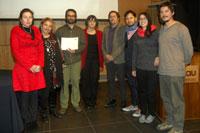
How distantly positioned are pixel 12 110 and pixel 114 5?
13.1 ft

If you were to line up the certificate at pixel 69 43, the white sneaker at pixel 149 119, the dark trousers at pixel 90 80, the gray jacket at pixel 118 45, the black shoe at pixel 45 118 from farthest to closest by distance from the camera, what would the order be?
the dark trousers at pixel 90 80 → the gray jacket at pixel 118 45 → the certificate at pixel 69 43 → the black shoe at pixel 45 118 → the white sneaker at pixel 149 119

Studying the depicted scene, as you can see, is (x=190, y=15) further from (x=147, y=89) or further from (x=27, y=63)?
(x=27, y=63)

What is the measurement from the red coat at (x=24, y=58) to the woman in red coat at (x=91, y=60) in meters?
1.02

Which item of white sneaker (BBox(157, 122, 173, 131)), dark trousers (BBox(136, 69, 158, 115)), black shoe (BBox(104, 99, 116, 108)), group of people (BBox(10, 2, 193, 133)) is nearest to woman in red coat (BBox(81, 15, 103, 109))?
group of people (BBox(10, 2, 193, 133))

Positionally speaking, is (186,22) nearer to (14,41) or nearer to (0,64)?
(14,41)

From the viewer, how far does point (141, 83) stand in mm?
3746

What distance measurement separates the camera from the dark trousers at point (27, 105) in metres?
3.49

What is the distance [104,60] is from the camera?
15.0 feet

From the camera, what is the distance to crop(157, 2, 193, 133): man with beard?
3.13 m

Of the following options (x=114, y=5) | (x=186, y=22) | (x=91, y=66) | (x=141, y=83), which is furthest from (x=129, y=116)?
(x=114, y=5)

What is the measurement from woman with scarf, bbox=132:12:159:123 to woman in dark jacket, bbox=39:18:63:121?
3.72ft

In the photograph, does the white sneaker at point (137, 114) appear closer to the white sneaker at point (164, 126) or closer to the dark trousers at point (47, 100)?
the white sneaker at point (164, 126)

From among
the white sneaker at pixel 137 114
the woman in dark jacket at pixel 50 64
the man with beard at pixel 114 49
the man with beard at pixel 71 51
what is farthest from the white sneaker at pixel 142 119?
the woman in dark jacket at pixel 50 64

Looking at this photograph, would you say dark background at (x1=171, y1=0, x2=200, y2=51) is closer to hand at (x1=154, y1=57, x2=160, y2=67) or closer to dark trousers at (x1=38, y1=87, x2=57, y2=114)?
hand at (x1=154, y1=57, x2=160, y2=67)
